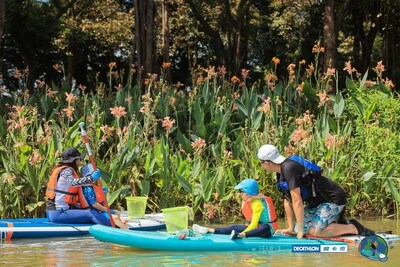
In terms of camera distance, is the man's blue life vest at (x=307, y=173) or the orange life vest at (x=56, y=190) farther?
the orange life vest at (x=56, y=190)

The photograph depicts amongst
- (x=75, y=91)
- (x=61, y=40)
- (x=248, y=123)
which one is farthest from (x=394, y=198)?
(x=61, y=40)

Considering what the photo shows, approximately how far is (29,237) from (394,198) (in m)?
4.77

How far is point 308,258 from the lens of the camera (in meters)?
7.27

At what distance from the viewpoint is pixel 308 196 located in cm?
789

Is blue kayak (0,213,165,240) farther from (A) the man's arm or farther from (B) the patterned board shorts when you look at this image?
(A) the man's arm

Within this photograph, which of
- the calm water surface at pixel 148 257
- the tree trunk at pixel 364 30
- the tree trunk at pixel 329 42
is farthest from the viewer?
the tree trunk at pixel 364 30

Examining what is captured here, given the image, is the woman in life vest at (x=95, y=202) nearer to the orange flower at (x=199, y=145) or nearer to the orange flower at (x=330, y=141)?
the orange flower at (x=199, y=145)

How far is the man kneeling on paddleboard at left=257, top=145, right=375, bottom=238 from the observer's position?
7.50 m

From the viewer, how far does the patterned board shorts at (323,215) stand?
7.90 metres

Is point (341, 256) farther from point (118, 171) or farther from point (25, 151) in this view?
point (25, 151)

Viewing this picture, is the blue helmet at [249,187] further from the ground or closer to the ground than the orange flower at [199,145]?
closer to the ground

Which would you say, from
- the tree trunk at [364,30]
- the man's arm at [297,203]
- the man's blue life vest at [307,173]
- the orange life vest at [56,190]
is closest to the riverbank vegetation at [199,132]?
the orange life vest at [56,190]

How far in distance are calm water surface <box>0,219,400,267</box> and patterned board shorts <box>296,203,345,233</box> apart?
0.34m

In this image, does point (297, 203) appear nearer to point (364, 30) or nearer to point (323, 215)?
point (323, 215)
